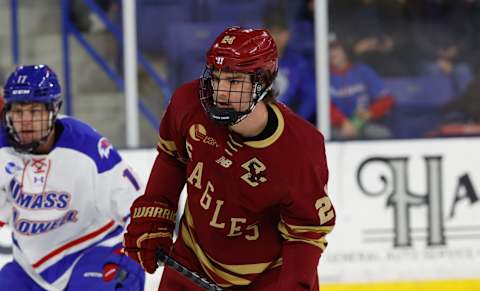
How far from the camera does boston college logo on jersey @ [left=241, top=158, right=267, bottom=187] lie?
8.61 ft

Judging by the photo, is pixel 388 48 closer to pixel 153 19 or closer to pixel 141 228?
pixel 153 19

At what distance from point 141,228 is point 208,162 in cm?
27

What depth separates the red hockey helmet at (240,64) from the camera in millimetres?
2547

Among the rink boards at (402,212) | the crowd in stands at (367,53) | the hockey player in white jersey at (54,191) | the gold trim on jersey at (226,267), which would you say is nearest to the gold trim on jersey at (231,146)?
the gold trim on jersey at (226,267)

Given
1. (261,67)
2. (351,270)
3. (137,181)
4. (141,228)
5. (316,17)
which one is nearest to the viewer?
(261,67)

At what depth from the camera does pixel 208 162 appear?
2668 mm

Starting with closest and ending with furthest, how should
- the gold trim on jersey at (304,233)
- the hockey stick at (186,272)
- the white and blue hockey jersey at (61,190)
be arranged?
the gold trim on jersey at (304,233), the hockey stick at (186,272), the white and blue hockey jersey at (61,190)

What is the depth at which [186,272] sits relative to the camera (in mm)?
2758

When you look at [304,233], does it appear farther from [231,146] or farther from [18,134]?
[18,134]

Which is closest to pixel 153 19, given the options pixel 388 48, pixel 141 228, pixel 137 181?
pixel 388 48

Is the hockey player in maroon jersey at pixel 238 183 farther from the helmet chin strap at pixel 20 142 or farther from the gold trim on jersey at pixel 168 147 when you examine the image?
the helmet chin strap at pixel 20 142

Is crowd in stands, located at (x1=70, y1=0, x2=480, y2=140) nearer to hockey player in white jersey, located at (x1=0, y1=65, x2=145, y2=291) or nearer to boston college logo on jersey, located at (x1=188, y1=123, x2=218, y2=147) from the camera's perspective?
hockey player in white jersey, located at (x1=0, y1=65, x2=145, y2=291)

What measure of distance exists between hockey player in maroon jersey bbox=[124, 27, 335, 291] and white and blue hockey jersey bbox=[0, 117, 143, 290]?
0.37 meters

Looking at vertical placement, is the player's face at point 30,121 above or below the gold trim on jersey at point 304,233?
above
